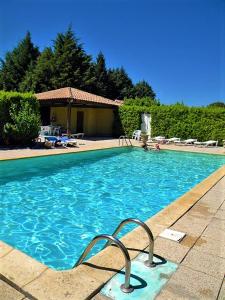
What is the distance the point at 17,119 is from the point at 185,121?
1252 centimetres

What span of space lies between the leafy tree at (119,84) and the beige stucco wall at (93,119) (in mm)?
21889

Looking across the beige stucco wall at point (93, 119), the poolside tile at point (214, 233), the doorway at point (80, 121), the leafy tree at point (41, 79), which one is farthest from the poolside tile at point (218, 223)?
the leafy tree at point (41, 79)

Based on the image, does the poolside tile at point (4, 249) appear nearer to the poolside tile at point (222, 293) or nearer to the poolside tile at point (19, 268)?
the poolside tile at point (19, 268)

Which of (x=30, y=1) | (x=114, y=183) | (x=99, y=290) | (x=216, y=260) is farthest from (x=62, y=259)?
(x=30, y=1)

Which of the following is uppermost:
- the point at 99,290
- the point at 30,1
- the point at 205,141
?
the point at 30,1

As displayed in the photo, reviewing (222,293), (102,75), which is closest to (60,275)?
(222,293)

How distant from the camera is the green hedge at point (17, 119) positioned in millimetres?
14289

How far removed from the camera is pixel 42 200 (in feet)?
24.9

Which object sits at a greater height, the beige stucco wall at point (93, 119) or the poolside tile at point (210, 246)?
the beige stucco wall at point (93, 119)

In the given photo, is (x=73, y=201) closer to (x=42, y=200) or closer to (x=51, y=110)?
(x=42, y=200)

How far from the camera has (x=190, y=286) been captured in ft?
10.3

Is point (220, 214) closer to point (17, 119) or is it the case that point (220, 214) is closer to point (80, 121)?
point (17, 119)

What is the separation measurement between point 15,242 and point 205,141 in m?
17.9

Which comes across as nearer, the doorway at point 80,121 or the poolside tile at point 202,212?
the poolside tile at point 202,212
